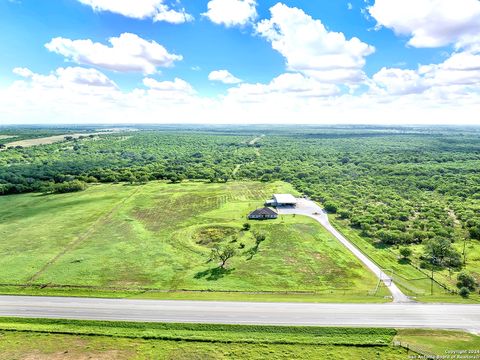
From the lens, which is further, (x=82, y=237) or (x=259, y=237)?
(x=82, y=237)

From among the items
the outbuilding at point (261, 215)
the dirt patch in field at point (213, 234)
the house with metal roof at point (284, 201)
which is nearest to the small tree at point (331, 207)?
the house with metal roof at point (284, 201)

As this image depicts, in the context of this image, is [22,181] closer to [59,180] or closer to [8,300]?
[59,180]

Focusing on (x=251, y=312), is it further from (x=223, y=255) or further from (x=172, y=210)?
(x=172, y=210)

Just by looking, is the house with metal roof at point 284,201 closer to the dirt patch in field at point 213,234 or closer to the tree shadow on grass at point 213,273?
the dirt patch in field at point 213,234

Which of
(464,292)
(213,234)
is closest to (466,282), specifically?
(464,292)

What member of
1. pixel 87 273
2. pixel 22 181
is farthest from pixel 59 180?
pixel 87 273

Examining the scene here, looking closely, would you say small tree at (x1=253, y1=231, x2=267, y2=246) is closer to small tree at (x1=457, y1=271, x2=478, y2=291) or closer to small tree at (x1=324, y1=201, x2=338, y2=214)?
small tree at (x1=324, y1=201, x2=338, y2=214)
